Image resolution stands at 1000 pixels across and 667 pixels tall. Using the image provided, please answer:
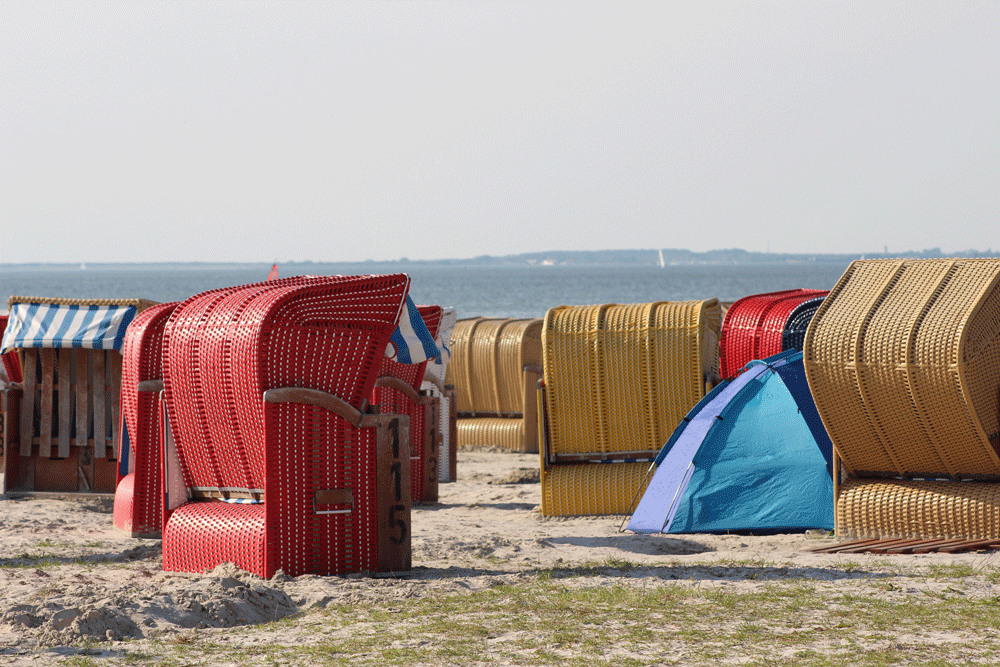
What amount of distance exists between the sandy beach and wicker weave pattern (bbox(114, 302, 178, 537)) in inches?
12.6

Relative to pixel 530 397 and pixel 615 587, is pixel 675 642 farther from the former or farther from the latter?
pixel 530 397

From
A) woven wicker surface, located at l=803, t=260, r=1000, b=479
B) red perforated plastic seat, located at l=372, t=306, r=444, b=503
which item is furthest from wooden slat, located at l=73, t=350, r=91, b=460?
woven wicker surface, located at l=803, t=260, r=1000, b=479

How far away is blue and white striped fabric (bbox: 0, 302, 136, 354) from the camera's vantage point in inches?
477

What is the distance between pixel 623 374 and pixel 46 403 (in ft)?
20.4

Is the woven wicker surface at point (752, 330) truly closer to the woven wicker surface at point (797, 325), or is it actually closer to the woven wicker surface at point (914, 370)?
the woven wicker surface at point (797, 325)

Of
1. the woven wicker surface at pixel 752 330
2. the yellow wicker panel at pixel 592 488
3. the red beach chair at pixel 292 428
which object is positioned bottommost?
the yellow wicker panel at pixel 592 488

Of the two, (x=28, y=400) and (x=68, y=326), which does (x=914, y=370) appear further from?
(x=28, y=400)

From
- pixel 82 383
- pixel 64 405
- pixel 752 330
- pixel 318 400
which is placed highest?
pixel 752 330

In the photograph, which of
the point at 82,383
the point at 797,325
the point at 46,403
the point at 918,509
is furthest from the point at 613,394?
the point at 46,403

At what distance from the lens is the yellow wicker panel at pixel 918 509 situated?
29.5ft

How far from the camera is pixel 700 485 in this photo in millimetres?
10539

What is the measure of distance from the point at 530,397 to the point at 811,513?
8302 millimetres

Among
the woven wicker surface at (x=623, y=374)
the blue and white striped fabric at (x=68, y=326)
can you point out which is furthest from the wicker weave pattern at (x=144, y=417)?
the woven wicker surface at (x=623, y=374)

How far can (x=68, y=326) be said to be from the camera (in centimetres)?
1220
